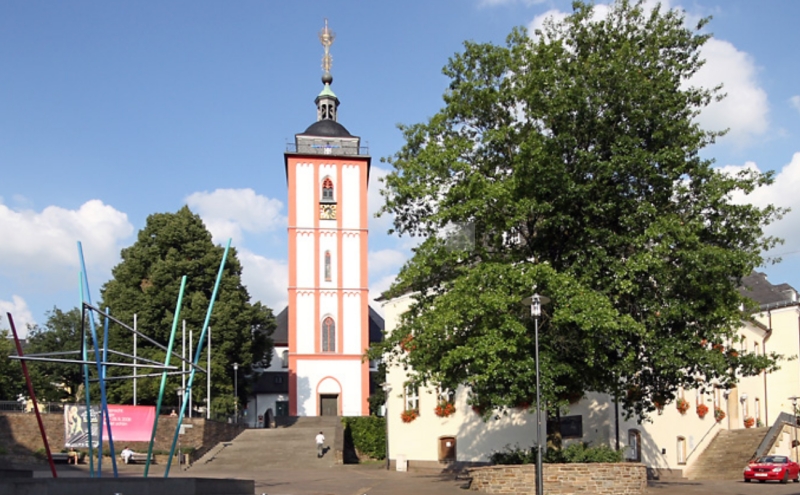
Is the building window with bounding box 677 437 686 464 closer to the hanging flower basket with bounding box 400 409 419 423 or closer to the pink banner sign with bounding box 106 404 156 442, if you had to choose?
the hanging flower basket with bounding box 400 409 419 423

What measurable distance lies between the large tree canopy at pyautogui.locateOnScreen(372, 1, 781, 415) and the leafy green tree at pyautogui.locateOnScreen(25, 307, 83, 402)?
36135mm

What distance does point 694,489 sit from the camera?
84.5ft

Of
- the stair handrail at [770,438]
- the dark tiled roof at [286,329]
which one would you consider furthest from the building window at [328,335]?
the stair handrail at [770,438]

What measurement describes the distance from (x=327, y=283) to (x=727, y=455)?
97.3ft

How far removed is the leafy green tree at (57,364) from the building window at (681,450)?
114ft

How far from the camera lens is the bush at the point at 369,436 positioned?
48.5m

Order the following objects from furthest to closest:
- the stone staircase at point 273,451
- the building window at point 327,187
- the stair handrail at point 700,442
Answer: the building window at point 327,187
the stone staircase at point 273,451
the stair handrail at point 700,442

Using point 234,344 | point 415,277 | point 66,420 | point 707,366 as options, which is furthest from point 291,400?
point 707,366

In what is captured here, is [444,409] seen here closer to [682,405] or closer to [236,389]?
[682,405]

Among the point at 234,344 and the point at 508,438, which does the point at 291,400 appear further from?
the point at 508,438

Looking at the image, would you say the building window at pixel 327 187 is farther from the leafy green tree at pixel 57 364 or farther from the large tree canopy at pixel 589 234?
the large tree canopy at pixel 589 234

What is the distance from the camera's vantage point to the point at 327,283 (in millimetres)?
59812

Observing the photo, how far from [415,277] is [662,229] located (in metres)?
6.84

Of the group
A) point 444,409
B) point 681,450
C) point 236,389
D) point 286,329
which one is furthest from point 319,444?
point 286,329
